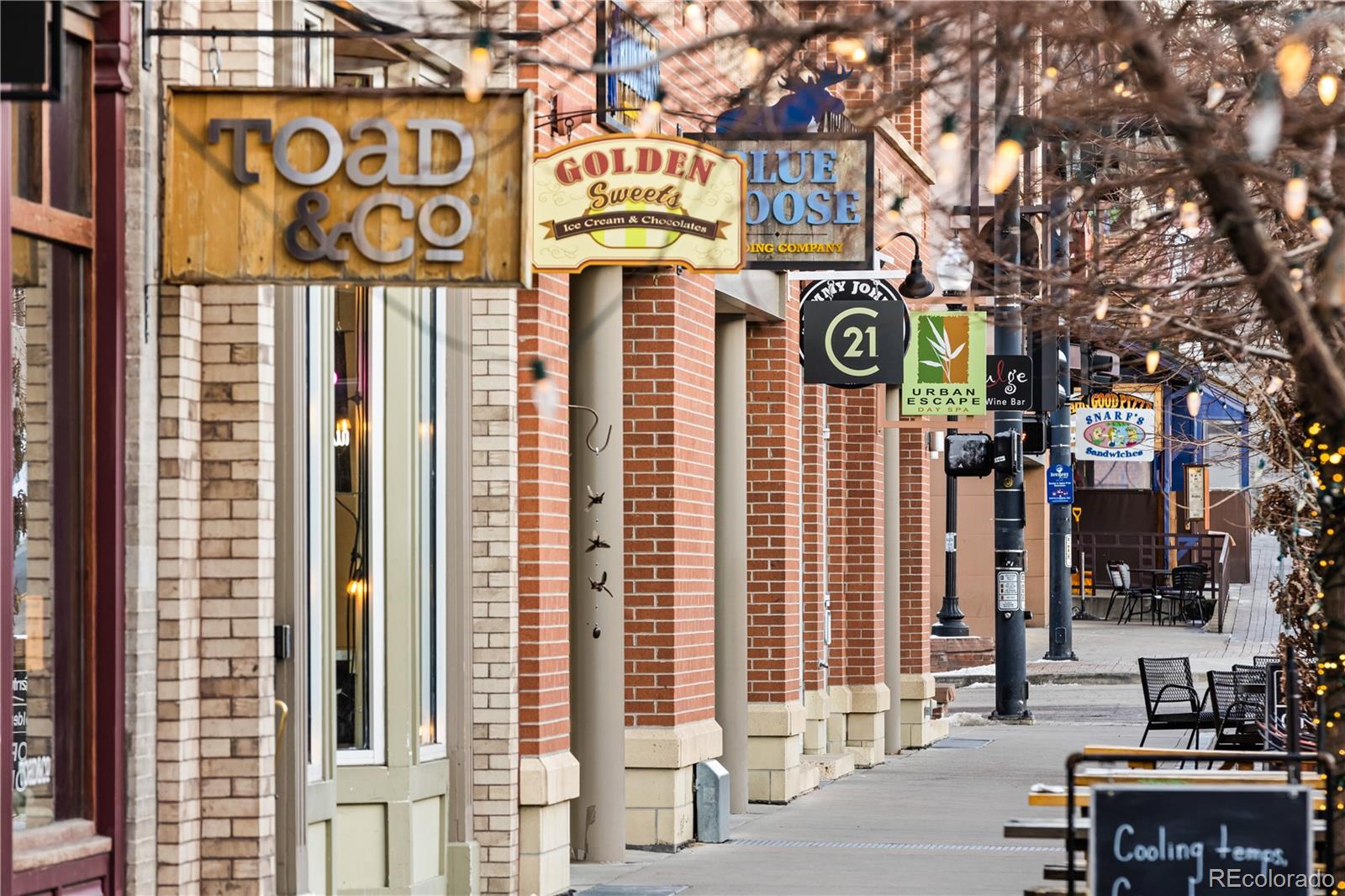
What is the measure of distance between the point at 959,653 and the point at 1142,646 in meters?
3.66

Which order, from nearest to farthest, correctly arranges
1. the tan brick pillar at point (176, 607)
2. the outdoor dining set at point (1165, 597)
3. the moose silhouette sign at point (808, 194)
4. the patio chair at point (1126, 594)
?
the tan brick pillar at point (176, 607) < the moose silhouette sign at point (808, 194) < the outdoor dining set at point (1165, 597) < the patio chair at point (1126, 594)

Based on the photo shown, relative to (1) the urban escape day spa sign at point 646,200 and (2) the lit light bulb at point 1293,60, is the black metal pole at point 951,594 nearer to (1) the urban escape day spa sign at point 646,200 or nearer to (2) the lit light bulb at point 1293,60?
(1) the urban escape day spa sign at point 646,200

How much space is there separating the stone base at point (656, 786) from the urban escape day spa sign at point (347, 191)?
6103 millimetres

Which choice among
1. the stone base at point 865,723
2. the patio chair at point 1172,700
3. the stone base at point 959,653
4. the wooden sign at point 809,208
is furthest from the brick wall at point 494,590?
the stone base at point 959,653

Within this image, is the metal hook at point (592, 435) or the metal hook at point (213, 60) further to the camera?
the metal hook at point (592, 435)

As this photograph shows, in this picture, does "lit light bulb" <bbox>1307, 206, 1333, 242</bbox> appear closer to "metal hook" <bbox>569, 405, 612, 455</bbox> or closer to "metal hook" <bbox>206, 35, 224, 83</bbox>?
"metal hook" <bbox>206, 35, 224, 83</bbox>

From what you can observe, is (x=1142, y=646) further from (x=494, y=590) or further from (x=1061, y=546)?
(x=494, y=590)

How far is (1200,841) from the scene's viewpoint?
7715 millimetres

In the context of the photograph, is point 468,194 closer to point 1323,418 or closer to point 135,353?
point 135,353

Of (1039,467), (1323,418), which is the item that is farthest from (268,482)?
(1039,467)

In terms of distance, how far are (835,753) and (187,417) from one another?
481 inches

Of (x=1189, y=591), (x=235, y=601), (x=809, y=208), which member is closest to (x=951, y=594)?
(x=1189, y=591)

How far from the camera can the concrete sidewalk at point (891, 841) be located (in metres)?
12.2

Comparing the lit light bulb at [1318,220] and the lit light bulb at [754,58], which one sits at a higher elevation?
the lit light bulb at [754,58]
